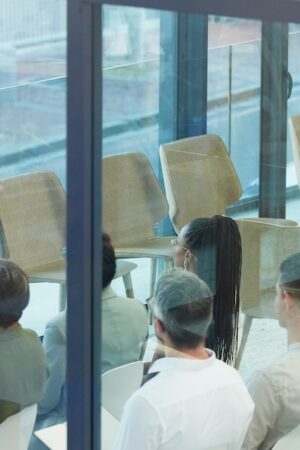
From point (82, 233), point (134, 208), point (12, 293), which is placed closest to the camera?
point (82, 233)

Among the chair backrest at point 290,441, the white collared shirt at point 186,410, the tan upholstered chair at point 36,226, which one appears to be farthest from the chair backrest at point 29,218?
the chair backrest at point 290,441

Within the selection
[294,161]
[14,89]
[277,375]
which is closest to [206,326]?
[277,375]

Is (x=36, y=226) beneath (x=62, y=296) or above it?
above

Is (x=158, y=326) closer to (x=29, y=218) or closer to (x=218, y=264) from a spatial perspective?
(x=218, y=264)

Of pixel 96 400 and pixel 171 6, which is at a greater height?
pixel 171 6

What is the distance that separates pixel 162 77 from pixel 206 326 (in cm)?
55

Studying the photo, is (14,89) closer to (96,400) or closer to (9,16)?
(9,16)

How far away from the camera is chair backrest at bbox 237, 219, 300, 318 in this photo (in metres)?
2.95

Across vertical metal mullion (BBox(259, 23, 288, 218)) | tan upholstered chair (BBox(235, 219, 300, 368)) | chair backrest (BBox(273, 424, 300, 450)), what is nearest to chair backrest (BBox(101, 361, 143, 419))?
tan upholstered chair (BBox(235, 219, 300, 368))

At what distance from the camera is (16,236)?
297cm

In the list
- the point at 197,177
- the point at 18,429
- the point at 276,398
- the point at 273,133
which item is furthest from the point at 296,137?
the point at 18,429

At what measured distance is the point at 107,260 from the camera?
2826 millimetres

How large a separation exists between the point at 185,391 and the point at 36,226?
0.49 metres

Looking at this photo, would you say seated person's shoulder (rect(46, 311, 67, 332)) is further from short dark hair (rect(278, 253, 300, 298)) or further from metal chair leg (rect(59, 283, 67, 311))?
short dark hair (rect(278, 253, 300, 298))
